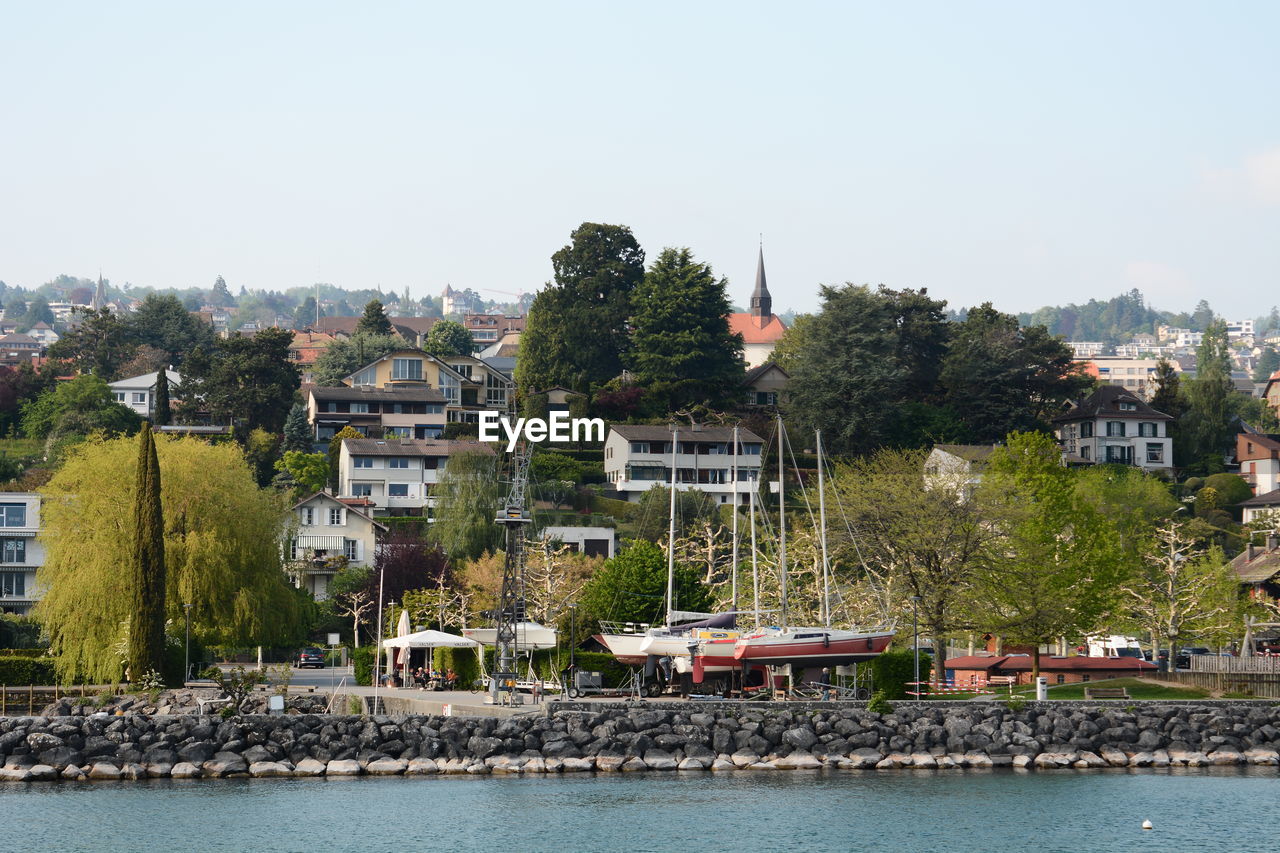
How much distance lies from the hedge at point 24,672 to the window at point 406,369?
69536 mm

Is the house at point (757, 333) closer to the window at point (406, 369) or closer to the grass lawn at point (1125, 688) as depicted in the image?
the window at point (406, 369)

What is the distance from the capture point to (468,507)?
8944 cm

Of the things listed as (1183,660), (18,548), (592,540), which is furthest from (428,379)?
(1183,660)

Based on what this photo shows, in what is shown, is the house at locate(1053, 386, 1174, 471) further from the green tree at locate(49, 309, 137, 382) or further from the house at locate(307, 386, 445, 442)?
the green tree at locate(49, 309, 137, 382)

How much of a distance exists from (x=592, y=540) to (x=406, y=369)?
35.0m

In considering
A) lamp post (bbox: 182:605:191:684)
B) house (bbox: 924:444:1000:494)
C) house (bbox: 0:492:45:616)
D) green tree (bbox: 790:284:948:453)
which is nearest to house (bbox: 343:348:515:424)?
green tree (bbox: 790:284:948:453)

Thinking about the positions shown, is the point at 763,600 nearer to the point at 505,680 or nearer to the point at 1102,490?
the point at 505,680

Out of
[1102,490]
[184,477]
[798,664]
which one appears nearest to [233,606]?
[184,477]

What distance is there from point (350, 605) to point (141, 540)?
30086 millimetres

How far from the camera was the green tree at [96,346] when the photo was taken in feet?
474

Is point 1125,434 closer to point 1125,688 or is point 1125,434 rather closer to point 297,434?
point 297,434

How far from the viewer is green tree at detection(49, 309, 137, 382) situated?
14462 centimetres

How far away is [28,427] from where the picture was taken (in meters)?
120

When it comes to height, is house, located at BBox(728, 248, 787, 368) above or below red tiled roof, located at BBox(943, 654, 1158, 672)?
above
